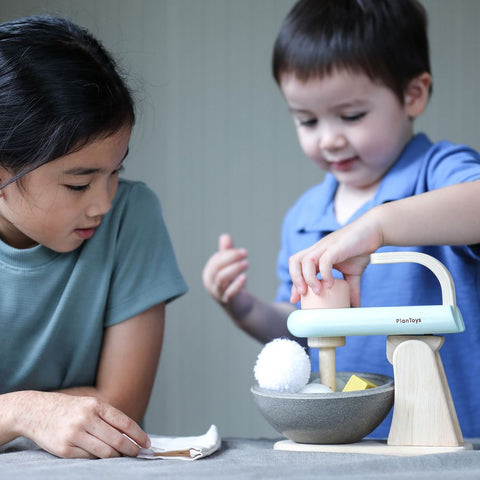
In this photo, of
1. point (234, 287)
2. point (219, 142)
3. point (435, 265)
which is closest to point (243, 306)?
point (234, 287)

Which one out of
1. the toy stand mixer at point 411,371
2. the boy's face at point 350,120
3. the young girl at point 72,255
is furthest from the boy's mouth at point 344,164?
the toy stand mixer at point 411,371

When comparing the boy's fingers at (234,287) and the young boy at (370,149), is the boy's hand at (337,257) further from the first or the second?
the boy's fingers at (234,287)

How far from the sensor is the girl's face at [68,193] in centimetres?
100

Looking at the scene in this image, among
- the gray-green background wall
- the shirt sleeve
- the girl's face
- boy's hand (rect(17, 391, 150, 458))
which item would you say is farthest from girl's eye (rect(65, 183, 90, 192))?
the gray-green background wall

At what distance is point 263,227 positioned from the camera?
2895mm

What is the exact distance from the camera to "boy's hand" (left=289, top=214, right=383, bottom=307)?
0.87 meters

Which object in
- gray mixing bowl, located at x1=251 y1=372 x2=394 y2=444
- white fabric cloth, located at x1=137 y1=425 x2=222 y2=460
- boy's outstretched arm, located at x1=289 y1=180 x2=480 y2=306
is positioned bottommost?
white fabric cloth, located at x1=137 y1=425 x2=222 y2=460

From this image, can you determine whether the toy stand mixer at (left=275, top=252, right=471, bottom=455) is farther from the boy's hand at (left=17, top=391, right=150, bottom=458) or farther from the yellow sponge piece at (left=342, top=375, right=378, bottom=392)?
the boy's hand at (left=17, top=391, right=150, bottom=458)

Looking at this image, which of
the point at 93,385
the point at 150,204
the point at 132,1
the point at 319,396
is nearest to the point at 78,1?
the point at 132,1

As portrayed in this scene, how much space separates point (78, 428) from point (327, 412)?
301mm

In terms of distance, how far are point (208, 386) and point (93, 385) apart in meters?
1.69

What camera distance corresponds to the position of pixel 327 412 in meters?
0.77

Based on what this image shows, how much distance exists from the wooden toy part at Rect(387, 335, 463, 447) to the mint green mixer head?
3 centimetres

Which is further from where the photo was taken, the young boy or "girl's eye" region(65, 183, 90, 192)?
the young boy
